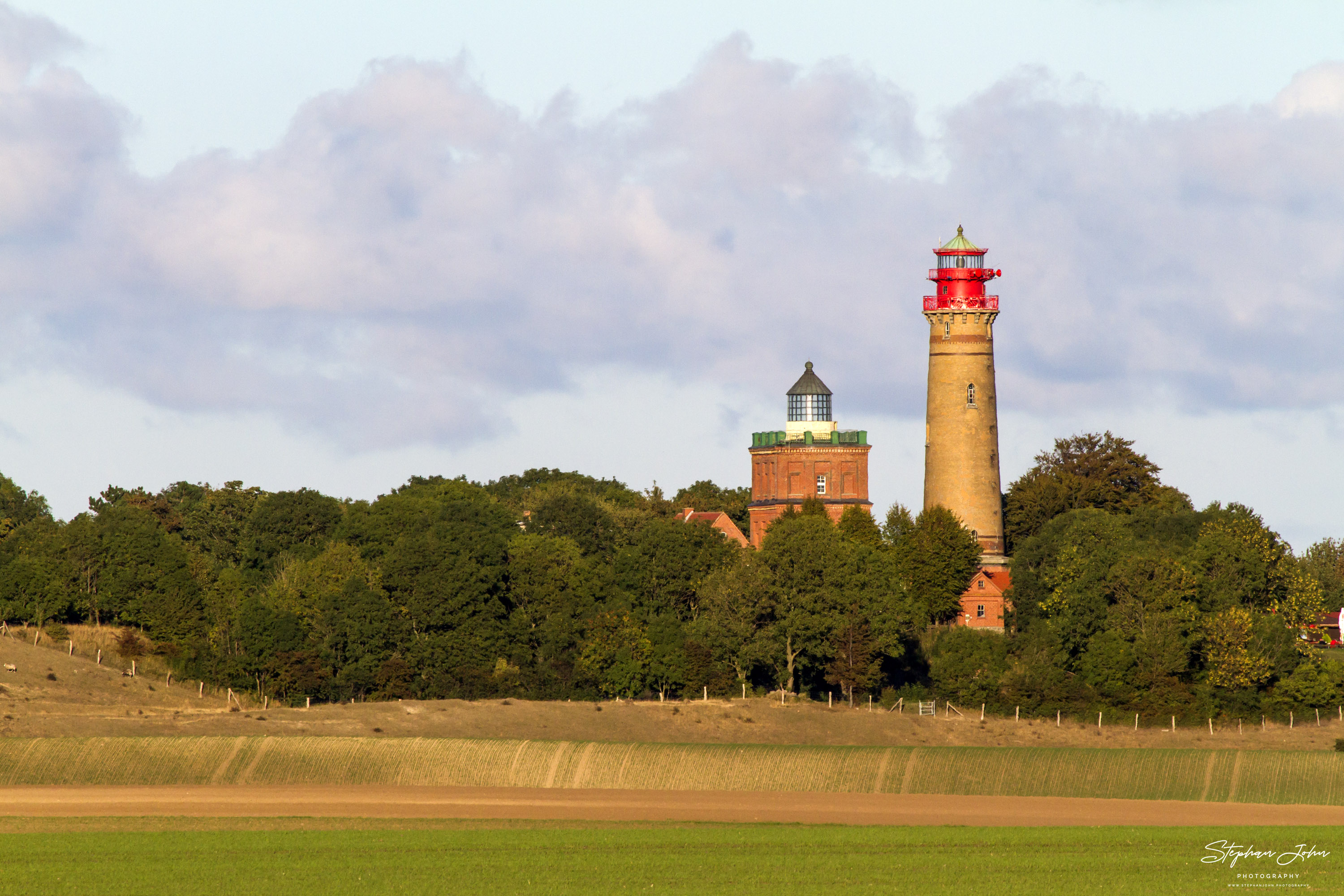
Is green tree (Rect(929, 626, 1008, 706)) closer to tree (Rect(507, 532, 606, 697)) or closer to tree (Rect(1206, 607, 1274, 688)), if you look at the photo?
tree (Rect(1206, 607, 1274, 688))

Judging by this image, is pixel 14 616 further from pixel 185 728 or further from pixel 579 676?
pixel 579 676

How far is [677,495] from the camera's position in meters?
151

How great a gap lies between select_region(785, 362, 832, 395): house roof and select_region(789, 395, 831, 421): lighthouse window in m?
0.18

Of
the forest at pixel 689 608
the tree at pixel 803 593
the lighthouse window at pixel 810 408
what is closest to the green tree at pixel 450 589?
the forest at pixel 689 608

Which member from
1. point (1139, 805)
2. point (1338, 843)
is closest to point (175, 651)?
point (1139, 805)

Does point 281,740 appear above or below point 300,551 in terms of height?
below

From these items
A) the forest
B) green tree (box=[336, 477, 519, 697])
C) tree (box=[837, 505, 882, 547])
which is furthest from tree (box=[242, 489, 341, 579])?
tree (box=[837, 505, 882, 547])

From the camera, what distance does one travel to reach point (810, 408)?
395 ft

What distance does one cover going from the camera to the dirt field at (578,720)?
8056cm

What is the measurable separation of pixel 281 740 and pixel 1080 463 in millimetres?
61991

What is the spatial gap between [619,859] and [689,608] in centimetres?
5078

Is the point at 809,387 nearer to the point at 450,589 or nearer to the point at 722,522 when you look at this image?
the point at 722,522

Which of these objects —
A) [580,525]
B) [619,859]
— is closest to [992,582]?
[580,525]

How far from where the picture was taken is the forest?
89250 millimetres
